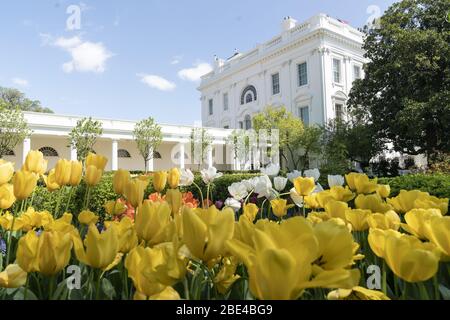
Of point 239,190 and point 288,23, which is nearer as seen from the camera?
point 239,190

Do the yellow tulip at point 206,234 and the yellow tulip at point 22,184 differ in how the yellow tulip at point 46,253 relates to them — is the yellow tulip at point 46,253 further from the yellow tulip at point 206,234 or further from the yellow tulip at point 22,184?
the yellow tulip at point 22,184

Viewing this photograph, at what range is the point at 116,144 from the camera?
27.2 meters

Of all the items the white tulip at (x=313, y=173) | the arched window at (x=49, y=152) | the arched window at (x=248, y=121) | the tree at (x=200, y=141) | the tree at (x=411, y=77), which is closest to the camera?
the white tulip at (x=313, y=173)

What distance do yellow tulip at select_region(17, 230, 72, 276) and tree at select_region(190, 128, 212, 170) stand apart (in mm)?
28394

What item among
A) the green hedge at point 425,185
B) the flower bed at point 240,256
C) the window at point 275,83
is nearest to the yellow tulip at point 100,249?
the flower bed at point 240,256

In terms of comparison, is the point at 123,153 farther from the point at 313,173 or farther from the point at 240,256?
the point at 240,256

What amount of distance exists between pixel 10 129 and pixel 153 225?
75.3ft

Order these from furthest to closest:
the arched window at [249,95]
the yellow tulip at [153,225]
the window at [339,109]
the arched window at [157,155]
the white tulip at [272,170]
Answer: the arched window at [249,95] < the arched window at [157,155] < the window at [339,109] < the white tulip at [272,170] < the yellow tulip at [153,225]

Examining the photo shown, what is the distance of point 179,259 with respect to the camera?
29.1 inches

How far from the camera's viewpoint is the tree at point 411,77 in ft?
59.1

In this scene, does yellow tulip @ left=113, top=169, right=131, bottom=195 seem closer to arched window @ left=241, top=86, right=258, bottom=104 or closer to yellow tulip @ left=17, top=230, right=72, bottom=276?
yellow tulip @ left=17, top=230, right=72, bottom=276

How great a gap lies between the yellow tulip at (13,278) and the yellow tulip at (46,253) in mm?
39

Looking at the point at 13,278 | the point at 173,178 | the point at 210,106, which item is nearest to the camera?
the point at 13,278

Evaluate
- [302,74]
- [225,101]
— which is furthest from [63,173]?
[225,101]
